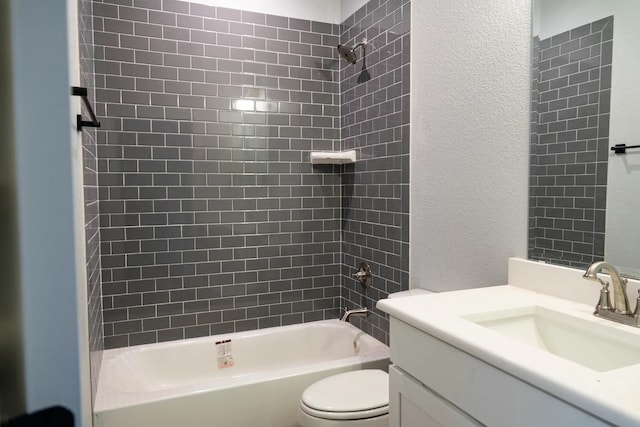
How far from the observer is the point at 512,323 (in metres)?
1.21

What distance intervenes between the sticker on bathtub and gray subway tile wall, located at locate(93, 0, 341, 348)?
116mm

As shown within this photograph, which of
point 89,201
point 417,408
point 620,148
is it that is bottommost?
point 417,408

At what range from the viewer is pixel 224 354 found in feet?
8.27

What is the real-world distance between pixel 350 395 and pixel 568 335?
98 cm

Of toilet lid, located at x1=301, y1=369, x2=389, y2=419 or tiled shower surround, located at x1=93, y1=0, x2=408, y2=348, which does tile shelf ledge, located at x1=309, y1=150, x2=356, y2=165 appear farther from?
toilet lid, located at x1=301, y1=369, x2=389, y2=419

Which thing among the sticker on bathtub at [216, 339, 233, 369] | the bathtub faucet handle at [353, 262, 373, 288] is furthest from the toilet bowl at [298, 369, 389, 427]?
the sticker on bathtub at [216, 339, 233, 369]

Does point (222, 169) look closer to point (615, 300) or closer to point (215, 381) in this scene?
point (215, 381)

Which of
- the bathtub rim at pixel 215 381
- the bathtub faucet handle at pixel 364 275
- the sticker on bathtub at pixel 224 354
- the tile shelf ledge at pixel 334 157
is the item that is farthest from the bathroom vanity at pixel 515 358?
the sticker on bathtub at pixel 224 354

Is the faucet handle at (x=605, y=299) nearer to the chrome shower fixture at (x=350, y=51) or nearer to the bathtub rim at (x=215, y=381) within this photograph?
the bathtub rim at (x=215, y=381)

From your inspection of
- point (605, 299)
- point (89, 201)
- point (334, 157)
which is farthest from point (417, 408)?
point (334, 157)

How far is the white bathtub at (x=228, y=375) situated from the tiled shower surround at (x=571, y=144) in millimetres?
1181

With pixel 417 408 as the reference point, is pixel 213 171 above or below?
above

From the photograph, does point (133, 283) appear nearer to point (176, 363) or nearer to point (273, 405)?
point (176, 363)

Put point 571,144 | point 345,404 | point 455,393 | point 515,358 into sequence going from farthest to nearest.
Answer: point 345,404, point 571,144, point 455,393, point 515,358
